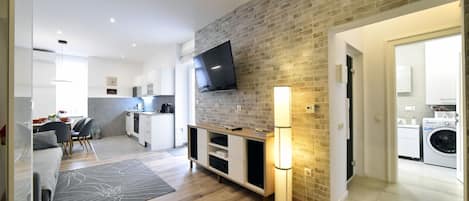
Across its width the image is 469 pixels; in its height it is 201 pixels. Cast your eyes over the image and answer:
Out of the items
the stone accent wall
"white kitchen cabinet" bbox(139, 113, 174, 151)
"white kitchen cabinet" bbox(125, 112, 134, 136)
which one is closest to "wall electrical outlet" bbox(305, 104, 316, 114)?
the stone accent wall

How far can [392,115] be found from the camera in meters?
3.10

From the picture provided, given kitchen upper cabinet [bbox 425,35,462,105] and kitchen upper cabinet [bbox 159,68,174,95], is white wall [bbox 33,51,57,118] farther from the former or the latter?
kitchen upper cabinet [bbox 425,35,462,105]

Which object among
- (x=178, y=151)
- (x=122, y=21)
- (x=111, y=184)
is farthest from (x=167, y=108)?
(x=111, y=184)

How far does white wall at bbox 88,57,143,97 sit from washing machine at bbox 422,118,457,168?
27.4ft

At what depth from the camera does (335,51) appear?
2.38m

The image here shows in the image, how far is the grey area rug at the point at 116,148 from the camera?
15.9ft

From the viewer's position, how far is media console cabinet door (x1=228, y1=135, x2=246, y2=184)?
268 centimetres

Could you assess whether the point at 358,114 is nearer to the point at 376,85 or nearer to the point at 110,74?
Answer: the point at 376,85

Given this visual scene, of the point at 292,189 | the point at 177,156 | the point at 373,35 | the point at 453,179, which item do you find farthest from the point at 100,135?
the point at 453,179

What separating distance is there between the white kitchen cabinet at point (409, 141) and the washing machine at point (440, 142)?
0.50ft

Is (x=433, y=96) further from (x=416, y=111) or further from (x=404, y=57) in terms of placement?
(x=404, y=57)

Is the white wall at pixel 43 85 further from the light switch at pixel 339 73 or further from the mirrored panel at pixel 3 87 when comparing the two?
the light switch at pixel 339 73

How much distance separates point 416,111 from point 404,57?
1.19 m

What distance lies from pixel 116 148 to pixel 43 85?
2919 mm
